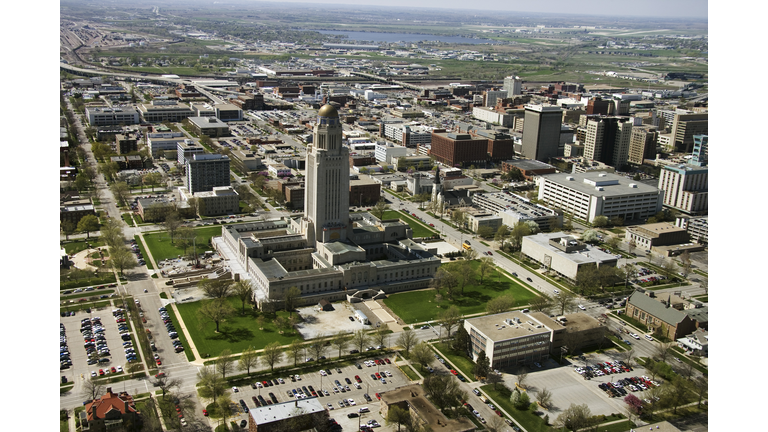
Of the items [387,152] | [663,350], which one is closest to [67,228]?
[387,152]

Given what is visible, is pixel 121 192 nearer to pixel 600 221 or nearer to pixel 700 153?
pixel 600 221

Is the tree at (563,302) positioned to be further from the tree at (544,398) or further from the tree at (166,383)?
the tree at (166,383)

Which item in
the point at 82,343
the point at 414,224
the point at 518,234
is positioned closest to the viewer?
the point at 82,343

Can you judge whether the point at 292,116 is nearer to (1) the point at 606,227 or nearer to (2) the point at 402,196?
(2) the point at 402,196

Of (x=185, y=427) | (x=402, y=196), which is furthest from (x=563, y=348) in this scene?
(x=402, y=196)

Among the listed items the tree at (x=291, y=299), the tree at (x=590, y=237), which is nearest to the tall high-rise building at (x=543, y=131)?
the tree at (x=590, y=237)

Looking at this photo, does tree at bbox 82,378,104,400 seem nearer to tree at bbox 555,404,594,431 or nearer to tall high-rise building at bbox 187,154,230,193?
tree at bbox 555,404,594,431

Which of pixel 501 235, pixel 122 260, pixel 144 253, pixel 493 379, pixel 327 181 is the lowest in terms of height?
pixel 144 253
